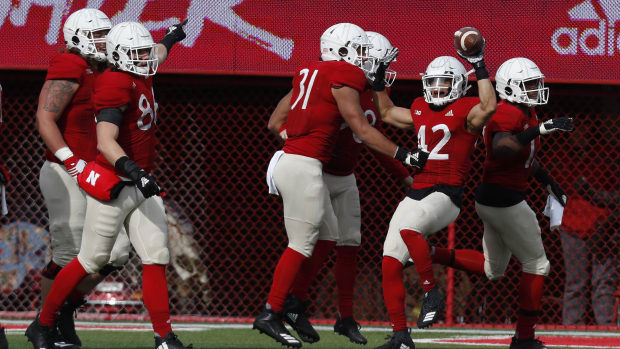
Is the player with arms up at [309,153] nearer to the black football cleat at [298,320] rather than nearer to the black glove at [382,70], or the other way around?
the black glove at [382,70]

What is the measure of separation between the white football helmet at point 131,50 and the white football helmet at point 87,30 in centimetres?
67

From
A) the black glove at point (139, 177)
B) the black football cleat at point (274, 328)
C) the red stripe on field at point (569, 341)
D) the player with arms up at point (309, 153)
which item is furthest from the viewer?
the red stripe on field at point (569, 341)

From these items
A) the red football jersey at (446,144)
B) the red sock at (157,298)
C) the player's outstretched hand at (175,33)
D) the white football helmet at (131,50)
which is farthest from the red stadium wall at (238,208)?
the red sock at (157,298)

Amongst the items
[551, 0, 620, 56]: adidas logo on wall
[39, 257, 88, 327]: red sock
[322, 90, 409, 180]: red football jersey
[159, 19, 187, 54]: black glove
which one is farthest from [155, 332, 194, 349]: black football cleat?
[551, 0, 620, 56]: adidas logo on wall

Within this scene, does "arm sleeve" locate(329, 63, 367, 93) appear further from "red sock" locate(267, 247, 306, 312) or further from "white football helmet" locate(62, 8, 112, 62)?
"white football helmet" locate(62, 8, 112, 62)

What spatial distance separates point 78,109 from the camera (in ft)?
25.8

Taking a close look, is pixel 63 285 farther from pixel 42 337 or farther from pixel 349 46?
pixel 349 46

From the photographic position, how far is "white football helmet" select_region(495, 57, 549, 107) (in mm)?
7848

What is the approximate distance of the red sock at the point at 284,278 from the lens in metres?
7.22

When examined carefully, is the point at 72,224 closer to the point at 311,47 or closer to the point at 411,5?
the point at 311,47

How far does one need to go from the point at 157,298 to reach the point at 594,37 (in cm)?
462

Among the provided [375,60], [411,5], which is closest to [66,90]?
[375,60]

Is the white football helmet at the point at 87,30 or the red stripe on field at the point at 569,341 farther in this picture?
the red stripe on field at the point at 569,341

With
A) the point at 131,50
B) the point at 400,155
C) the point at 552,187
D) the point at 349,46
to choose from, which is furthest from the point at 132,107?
the point at 552,187
